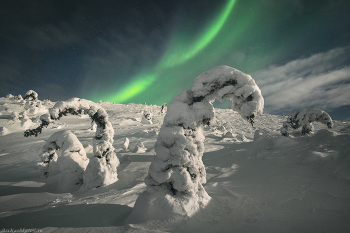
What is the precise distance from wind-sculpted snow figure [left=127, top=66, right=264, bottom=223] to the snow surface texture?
4.59 metres

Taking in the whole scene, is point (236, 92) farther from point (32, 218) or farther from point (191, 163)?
point (32, 218)

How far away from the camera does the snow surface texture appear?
6191 mm

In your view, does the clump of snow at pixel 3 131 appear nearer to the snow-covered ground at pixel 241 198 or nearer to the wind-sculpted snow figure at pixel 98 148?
the snow-covered ground at pixel 241 198

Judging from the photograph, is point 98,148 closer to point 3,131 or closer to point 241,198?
point 241,198

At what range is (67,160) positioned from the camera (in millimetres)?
6430

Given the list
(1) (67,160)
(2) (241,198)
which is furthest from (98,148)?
(2) (241,198)

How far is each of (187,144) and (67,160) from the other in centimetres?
608

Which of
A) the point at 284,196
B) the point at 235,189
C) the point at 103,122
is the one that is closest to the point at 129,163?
the point at 103,122

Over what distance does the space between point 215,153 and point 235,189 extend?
5188 millimetres

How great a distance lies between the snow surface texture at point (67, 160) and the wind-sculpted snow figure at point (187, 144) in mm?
4587

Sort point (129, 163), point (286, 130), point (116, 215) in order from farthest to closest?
point (286, 130) → point (129, 163) → point (116, 215)

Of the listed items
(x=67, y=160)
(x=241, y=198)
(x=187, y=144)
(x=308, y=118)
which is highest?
(x=308, y=118)

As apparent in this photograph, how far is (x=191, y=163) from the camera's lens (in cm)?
345

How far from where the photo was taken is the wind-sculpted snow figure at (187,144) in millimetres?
3107
